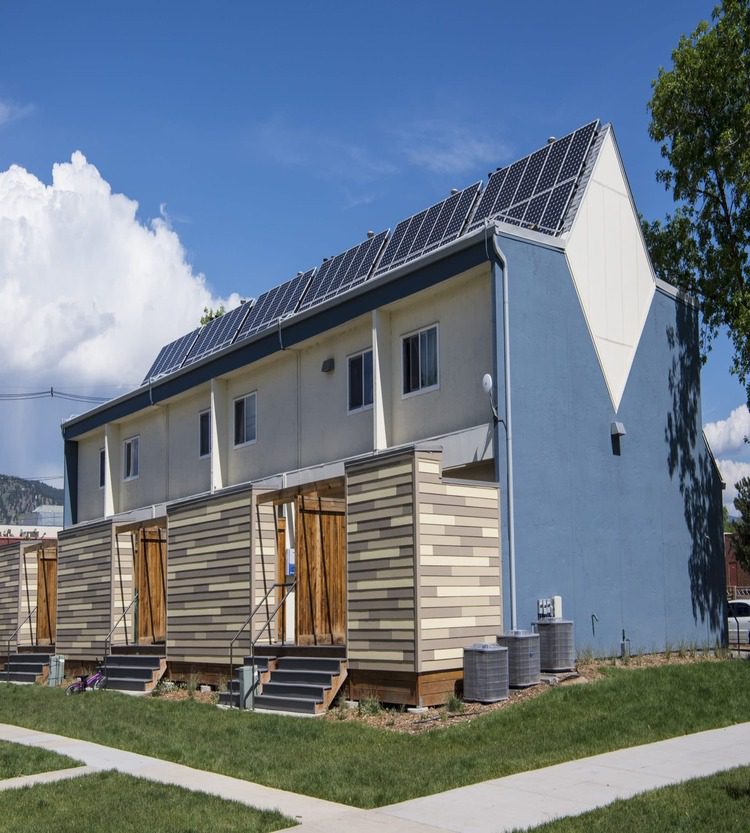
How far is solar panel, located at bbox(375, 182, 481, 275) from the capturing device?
21781 millimetres

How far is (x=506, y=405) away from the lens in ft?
54.6

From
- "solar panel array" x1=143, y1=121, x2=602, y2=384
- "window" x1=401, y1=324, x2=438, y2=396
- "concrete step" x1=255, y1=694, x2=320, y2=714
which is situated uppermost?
"solar panel array" x1=143, y1=121, x2=602, y2=384

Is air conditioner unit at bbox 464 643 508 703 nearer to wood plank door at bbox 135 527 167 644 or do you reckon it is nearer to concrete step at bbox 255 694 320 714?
concrete step at bbox 255 694 320 714

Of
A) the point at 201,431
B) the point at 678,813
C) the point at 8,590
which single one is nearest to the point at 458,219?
the point at 201,431

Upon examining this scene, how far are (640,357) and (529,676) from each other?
293 inches

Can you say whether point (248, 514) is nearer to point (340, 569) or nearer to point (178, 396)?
point (340, 569)

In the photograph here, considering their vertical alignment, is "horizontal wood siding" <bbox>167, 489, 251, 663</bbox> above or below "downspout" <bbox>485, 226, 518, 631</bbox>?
below

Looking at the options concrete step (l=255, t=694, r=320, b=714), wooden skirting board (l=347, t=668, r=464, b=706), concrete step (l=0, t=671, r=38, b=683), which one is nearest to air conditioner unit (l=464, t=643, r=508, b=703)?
wooden skirting board (l=347, t=668, r=464, b=706)

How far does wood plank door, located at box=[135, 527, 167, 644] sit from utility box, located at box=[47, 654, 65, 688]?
2.10 m

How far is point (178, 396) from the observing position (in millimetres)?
26750

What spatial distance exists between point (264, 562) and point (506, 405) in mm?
5040

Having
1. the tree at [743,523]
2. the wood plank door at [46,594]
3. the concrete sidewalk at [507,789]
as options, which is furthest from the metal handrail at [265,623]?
the tree at [743,523]

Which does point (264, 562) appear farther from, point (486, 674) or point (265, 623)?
point (486, 674)

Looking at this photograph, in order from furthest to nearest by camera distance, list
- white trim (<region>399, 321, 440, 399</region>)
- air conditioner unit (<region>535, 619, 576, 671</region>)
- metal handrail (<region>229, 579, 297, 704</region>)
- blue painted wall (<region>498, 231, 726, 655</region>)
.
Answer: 1. white trim (<region>399, 321, 440, 399</region>)
2. metal handrail (<region>229, 579, 297, 704</region>)
3. blue painted wall (<region>498, 231, 726, 655</region>)
4. air conditioner unit (<region>535, 619, 576, 671</region>)
